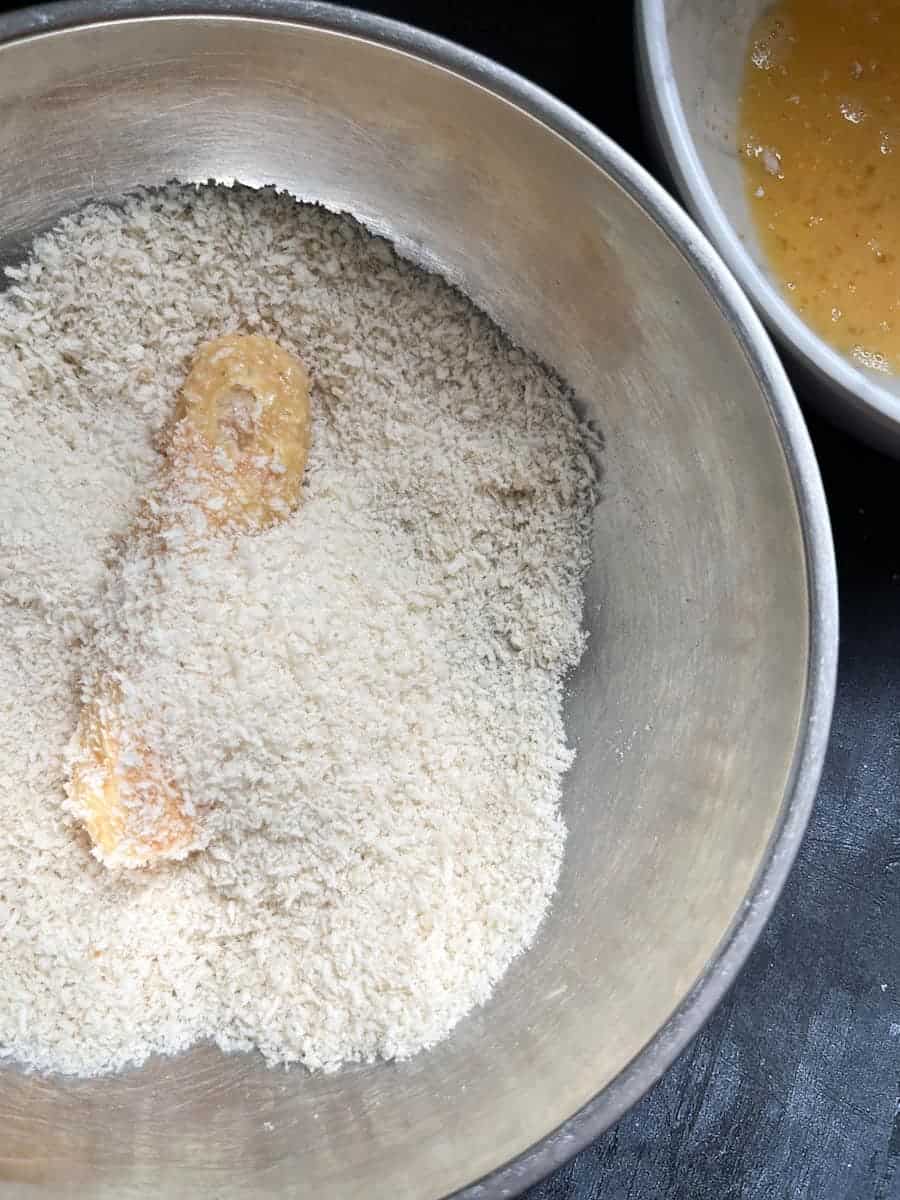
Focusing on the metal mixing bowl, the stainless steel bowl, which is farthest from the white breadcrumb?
the stainless steel bowl

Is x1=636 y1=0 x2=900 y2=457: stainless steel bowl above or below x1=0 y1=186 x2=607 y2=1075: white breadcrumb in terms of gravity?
above

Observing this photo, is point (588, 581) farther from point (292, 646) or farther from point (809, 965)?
point (809, 965)

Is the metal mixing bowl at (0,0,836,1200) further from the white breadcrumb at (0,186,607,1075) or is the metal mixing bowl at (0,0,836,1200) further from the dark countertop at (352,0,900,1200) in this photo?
the dark countertop at (352,0,900,1200)

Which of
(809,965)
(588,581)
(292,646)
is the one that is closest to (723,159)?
(588,581)

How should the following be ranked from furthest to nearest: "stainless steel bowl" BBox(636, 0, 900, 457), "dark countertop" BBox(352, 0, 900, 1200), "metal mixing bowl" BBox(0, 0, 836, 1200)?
1. "dark countertop" BBox(352, 0, 900, 1200)
2. "stainless steel bowl" BBox(636, 0, 900, 457)
3. "metal mixing bowl" BBox(0, 0, 836, 1200)

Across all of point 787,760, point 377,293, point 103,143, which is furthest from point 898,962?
point 103,143

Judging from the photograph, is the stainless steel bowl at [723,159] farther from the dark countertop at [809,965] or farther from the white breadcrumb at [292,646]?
the white breadcrumb at [292,646]

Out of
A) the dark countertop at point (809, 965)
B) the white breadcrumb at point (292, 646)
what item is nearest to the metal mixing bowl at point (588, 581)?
the white breadcrumb at point (292, 646)

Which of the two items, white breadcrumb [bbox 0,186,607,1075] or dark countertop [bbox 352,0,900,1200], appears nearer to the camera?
white breadcrumb [bbox 0,186,607,1075]
